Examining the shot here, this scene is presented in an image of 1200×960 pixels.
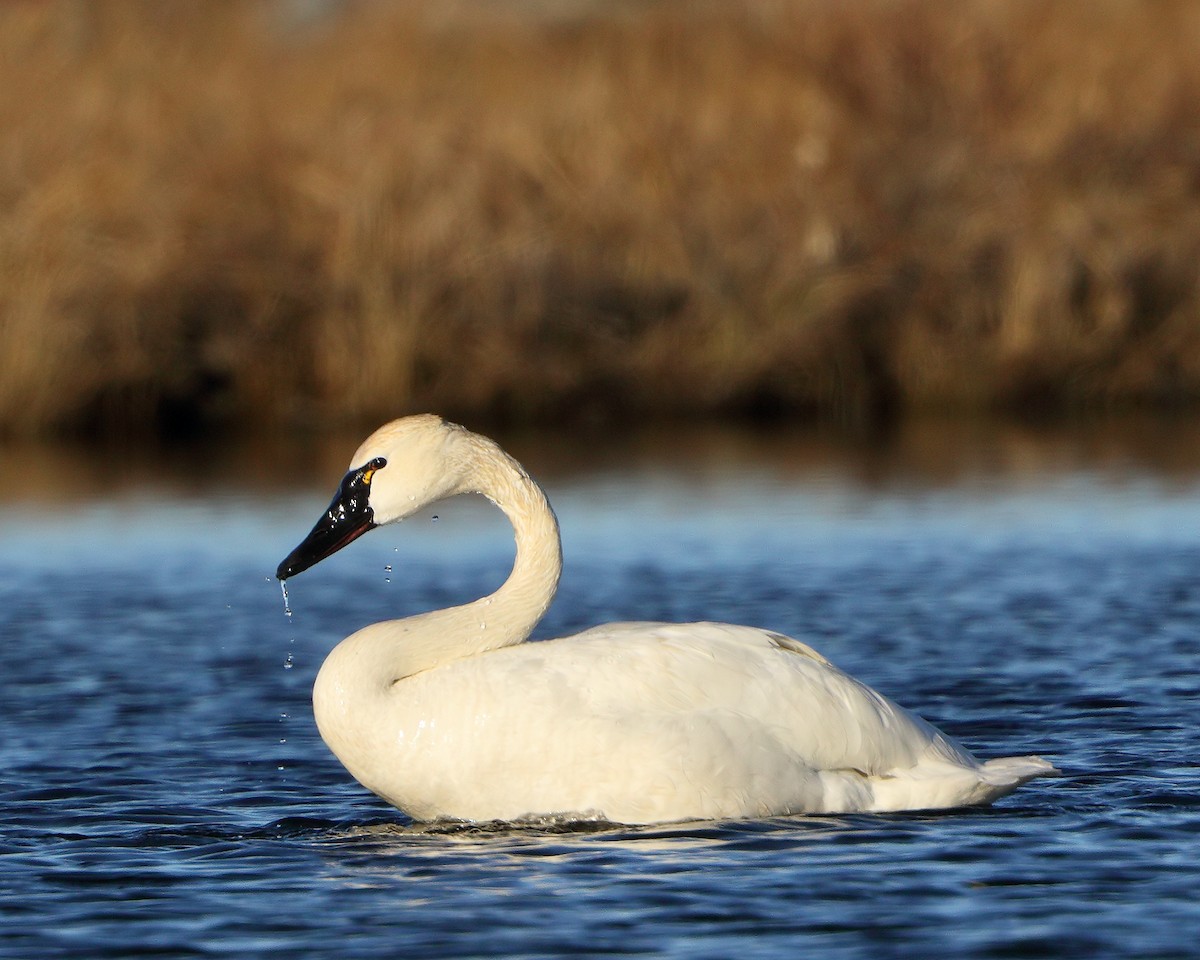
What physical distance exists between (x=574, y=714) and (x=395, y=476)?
0.95 meters

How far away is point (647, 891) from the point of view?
5824mm

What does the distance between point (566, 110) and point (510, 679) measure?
12.8 m

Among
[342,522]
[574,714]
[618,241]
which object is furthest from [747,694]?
[618,241]

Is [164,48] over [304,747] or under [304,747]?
over

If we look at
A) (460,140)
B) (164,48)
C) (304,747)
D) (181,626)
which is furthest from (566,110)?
(304,747)

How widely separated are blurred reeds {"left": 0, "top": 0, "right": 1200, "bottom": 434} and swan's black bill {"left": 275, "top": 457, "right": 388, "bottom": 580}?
389 inches

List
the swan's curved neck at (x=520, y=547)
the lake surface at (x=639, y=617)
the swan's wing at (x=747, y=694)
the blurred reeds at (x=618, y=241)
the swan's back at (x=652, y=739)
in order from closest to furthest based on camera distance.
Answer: the lake surface at (x=639, y=617) < the swan's back at (x=652, y=739) < the swan's wing at (x=747, y=694) < the swan's curved neck at (x=520, y=547) < the blurred reeds at (x=618, y=241)

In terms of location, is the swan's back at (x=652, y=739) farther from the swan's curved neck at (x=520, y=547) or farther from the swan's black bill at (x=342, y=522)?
the swan's black bill at (x=342, y=522)

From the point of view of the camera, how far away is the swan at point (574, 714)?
6.43 metres

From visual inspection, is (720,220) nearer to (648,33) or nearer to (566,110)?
(566,110)

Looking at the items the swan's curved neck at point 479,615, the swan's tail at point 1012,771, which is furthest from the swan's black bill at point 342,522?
the swan's tail at point 1012,771

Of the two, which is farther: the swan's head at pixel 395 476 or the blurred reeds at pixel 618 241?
the blurred reeds at pixel 618 241

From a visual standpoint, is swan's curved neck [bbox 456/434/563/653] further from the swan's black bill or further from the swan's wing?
the swan's black bill

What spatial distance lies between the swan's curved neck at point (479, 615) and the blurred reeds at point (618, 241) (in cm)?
1011
